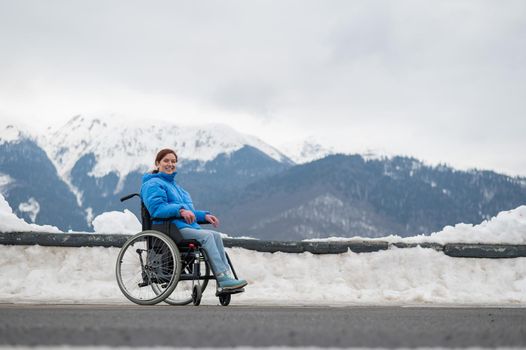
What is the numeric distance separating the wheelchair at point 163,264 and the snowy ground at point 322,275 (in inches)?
39.9

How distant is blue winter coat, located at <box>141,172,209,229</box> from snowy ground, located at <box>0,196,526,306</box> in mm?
1515

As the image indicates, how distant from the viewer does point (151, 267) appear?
6371 mm

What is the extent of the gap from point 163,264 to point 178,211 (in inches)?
20.7

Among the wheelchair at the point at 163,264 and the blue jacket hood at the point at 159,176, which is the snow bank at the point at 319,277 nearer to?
the wheelchair at the point at 163,264

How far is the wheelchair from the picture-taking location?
6.18 metres

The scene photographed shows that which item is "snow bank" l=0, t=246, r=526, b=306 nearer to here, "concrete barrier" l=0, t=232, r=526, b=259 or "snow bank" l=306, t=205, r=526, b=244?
"concrete barrier" l=0, t=232, r=526, b=259

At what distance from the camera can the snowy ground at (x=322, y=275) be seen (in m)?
8.00

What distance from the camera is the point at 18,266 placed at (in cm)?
833

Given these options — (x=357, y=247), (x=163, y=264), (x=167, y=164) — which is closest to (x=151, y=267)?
(x=163, y=264)

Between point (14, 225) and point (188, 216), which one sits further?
point (14, 225)

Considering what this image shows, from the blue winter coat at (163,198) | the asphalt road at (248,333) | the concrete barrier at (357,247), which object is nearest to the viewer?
the asphalt road at (248,333)

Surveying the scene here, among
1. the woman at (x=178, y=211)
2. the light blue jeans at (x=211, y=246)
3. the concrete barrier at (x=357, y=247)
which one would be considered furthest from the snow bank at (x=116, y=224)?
the light blue jeans at (x=211, y=246)

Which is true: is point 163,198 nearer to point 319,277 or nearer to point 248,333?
point 319,277

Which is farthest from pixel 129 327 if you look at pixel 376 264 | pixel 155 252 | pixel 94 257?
pixel 376 264
